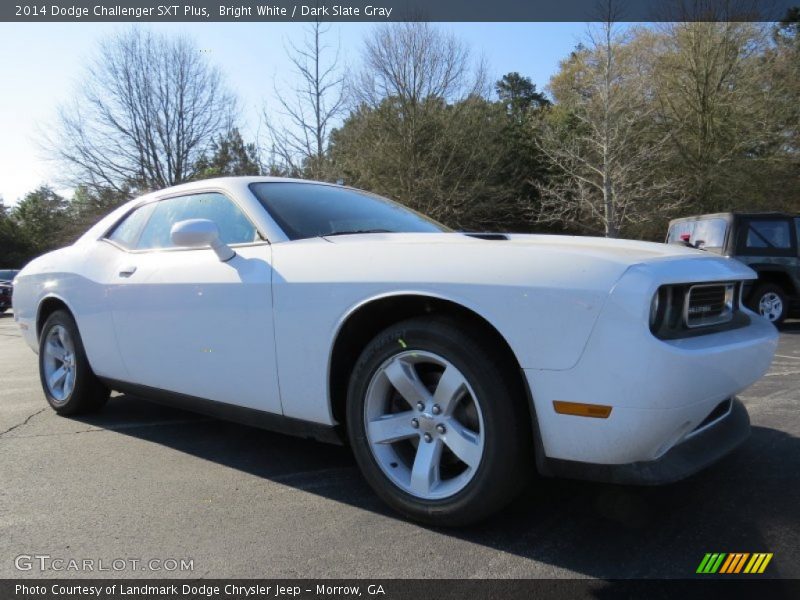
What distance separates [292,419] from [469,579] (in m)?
1.09

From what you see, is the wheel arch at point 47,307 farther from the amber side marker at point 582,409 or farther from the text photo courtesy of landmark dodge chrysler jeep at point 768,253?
the text photo courtesy of landmark dodge chrysler jeep at point 768,253

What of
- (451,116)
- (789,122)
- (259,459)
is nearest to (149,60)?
(451,116)

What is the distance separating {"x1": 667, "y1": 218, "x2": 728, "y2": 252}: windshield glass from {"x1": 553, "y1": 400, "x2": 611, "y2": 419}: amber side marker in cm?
862

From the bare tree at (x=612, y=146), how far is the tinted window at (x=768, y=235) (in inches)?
315

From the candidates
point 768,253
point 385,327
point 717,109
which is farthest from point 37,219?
point 385,327

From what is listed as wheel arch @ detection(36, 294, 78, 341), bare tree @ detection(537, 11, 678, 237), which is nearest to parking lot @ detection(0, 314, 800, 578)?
wheel arch @ detection(36, 294, 78, 341)

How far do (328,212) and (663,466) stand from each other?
6.74 feet

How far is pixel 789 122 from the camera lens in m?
21.1

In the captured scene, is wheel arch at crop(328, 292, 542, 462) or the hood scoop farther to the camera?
the hood scoop

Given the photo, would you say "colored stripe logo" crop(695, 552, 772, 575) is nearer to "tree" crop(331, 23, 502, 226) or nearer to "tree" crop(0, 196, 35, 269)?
"tree" crop(331, 23, 502, 226)

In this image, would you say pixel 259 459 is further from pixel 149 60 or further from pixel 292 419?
pixel 149 60

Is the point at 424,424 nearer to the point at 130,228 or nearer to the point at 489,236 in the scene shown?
the point at 489,236

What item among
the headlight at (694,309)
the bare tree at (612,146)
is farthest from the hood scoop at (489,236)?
the bare tree at (612,146)

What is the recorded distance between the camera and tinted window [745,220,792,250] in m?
9.49
